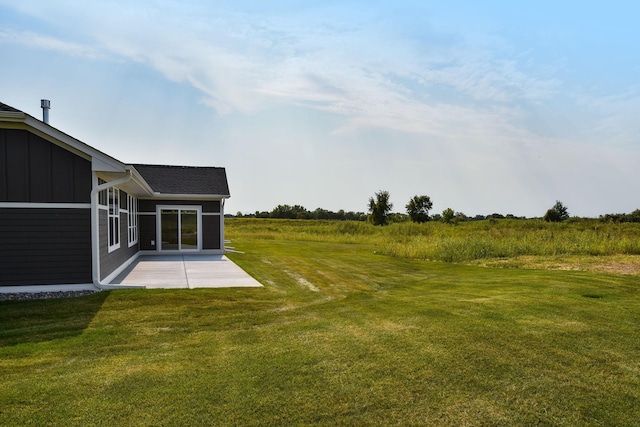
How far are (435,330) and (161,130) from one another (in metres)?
13.7

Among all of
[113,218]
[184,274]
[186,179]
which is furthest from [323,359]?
[186,179]

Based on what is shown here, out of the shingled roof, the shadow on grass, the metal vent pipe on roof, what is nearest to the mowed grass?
the shadow on grass

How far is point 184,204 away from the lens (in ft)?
56.7

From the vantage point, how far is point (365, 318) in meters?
6.18

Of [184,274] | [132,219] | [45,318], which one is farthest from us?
[132,219]

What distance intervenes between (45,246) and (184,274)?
3528 mm

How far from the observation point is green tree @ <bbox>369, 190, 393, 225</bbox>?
45.7 metres

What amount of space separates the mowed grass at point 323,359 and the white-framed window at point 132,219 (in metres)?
6.39

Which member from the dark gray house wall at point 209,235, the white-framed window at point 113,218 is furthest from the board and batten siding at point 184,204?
the white-framed window at point 113,218

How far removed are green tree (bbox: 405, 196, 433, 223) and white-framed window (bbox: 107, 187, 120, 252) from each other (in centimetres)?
3871

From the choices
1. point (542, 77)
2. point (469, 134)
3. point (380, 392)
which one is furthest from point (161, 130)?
point (380, 392)

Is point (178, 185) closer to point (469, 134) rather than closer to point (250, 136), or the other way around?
point (250, 136)

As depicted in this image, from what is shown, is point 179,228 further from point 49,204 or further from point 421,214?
point 421,214

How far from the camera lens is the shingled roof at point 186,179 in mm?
17062
